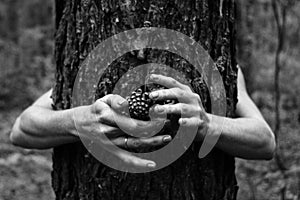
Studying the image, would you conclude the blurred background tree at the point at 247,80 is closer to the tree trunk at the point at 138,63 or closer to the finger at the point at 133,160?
the tree trunk at the point at 138,63

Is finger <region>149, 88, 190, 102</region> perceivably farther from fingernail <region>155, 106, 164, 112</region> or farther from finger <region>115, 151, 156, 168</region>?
finger <region>115, 151, 156, 168</region>

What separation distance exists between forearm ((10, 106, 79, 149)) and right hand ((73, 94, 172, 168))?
77 millimetres

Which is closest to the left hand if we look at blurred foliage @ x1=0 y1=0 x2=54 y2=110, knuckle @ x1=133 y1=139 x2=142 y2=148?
knuckle @ x1=133 y1=139 x2=142 y2=148

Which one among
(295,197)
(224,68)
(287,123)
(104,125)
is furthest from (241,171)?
(104,125)

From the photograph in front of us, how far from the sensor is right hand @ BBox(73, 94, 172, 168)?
4.73 feet

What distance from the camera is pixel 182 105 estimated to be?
4.72 ft

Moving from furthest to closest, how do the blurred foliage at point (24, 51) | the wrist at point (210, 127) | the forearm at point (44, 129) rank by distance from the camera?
the blurred foliage at point (24, 51) < the forearm at point (44, 129) < the wrist at point (210, 127)

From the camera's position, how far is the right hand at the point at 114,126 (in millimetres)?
1440

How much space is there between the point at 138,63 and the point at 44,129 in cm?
40

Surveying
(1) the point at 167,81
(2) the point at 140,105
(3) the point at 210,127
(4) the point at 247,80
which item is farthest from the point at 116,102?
(4) the point at 247,80

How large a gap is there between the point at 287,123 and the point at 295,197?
2.45 metres

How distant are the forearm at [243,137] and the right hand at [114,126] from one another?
0.19m

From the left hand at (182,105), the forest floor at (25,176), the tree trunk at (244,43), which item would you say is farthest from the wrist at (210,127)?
the tree trunk at (244,43)

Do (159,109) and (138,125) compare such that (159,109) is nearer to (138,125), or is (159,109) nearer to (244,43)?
(138,125)
